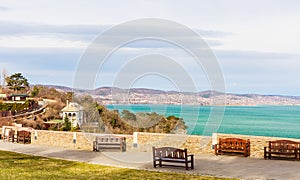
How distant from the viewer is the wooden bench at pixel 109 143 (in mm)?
20828

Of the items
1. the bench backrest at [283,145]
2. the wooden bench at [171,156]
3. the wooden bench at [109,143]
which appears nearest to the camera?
the wooden bench at [171,156]

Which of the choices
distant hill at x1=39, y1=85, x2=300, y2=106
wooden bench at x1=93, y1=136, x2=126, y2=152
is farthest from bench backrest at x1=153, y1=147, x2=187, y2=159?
wooden bench at x1=93, y1=136, x2=126, y2=152

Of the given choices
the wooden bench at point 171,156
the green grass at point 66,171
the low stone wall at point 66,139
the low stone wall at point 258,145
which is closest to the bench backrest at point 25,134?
the low stone wall at point 66,139

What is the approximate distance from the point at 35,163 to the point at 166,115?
10.5m

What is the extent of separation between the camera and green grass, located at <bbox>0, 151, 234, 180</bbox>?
12.9 meters

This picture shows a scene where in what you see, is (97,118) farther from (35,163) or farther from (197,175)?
(197,175)

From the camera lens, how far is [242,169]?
49.6ft

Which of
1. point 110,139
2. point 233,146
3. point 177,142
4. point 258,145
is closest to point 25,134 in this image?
point 110,139

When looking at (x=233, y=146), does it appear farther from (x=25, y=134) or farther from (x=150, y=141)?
(x=25, y=134)

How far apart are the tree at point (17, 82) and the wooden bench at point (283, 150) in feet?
193

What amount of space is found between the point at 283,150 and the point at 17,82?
61482 millimetres

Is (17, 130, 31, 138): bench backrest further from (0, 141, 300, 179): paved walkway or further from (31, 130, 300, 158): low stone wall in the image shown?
(0, 141, 300, 179): paved walkway

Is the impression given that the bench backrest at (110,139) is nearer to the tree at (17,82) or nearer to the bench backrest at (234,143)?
the bench backrest at (234,143)

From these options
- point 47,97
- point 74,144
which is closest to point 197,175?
point 74,144
